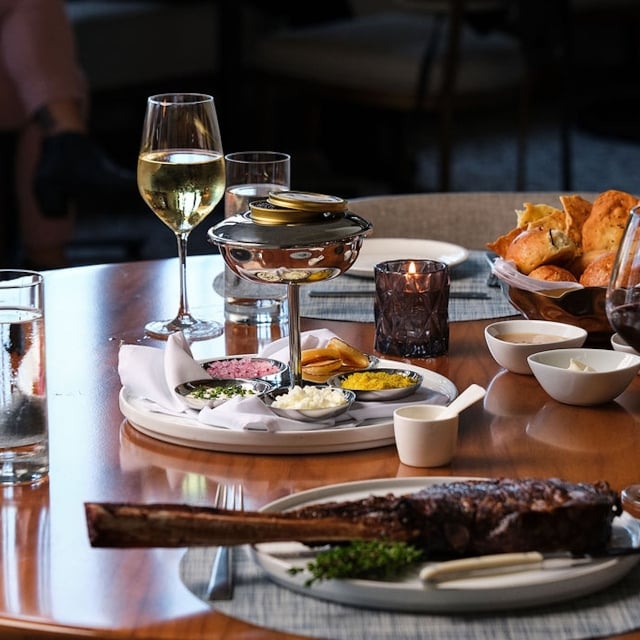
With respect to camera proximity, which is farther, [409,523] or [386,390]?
[386,390]

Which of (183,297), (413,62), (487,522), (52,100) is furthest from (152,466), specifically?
(413,62)

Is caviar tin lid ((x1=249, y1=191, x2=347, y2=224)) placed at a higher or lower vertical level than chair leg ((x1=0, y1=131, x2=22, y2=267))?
higher

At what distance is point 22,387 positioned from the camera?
0.97m

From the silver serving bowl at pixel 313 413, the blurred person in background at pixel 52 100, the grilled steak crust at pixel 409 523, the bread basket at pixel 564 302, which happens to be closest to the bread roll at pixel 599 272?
the bread basket at pixel 564 302

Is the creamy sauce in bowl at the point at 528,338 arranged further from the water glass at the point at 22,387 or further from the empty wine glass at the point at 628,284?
the water glass at the point at 22,387

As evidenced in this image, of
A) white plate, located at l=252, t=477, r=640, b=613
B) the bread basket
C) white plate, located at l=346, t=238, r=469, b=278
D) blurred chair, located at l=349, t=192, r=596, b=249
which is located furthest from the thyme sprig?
blurred chair, located at l=349, t=192, r=596, b=249

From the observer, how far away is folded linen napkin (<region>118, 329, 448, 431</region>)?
3.33 feet

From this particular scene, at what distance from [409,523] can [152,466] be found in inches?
10.9

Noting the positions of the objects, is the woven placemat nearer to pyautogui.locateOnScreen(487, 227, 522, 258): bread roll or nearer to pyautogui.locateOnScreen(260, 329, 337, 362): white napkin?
pyautogui.locateOnScreen(260, 329, 337, 362): white napkin

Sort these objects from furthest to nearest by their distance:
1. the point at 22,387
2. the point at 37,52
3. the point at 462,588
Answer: the point at 37,52 < the point at 22,387 < the point at 462,588

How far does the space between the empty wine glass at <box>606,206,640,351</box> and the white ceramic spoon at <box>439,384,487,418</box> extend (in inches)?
4.7

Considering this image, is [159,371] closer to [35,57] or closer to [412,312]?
[412,312]

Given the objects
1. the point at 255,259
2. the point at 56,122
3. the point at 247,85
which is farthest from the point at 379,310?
the point at 247,85

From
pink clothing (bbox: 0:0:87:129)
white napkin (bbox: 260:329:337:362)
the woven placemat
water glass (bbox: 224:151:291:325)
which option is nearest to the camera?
the woven placemat
